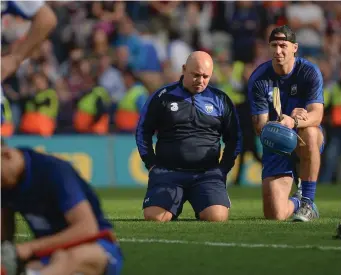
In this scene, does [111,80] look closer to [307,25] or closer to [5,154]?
[307,25]

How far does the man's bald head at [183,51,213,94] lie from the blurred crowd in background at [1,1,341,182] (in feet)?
26.2

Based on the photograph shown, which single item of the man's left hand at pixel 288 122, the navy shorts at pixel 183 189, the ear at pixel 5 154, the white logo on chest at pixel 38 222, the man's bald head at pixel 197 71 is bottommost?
the navy shorts at pixel 183 189

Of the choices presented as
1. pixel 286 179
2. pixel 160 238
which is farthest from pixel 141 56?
pixel 160 238

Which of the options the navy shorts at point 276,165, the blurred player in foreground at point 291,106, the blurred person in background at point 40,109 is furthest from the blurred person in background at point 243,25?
the blurred player in foreground at point 291,106

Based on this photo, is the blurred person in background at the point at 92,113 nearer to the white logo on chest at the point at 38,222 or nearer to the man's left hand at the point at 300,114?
the man's left hand at the point at 300,114

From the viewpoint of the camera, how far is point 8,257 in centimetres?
613

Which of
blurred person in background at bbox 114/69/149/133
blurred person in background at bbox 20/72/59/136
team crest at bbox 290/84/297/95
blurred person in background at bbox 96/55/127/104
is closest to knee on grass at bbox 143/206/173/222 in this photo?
team crest at bbox 290/84/297/95

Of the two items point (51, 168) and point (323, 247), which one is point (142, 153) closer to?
point (323, 247)

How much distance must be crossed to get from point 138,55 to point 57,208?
48.9ft

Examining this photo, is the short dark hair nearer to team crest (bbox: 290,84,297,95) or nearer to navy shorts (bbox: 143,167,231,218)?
team crest (bbox: 290,84,297,95)

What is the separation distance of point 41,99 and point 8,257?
14.2 metres

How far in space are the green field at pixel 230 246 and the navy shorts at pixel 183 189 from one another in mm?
218

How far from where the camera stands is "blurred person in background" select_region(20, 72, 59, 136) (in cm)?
1962

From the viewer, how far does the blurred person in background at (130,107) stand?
65.7 ft
